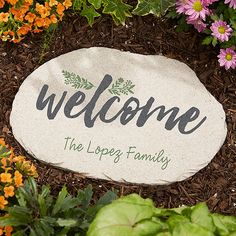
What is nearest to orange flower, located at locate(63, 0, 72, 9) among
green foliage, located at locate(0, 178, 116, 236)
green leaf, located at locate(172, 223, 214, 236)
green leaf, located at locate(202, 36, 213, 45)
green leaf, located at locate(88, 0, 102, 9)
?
green leaf, located at locate(88, 0, 102, 9)

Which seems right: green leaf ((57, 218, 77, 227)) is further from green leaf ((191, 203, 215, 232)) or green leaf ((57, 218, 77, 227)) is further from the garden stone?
green leaf ((191, 203, 215, 232))

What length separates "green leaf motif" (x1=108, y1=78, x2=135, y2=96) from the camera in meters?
2.99

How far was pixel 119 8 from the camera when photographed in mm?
3057

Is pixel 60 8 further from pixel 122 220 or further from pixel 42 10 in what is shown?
pixel 122 220

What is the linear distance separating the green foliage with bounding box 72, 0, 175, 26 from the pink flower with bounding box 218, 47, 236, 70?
0.35 meters

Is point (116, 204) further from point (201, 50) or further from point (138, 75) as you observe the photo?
point (201, 50)

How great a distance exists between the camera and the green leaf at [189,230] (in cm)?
169

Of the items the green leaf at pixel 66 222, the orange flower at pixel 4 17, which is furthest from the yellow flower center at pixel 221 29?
the green leaf at pixel 66 222

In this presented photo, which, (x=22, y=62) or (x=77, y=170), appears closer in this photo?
(x=77, y=170)

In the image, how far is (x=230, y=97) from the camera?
10.2 feet

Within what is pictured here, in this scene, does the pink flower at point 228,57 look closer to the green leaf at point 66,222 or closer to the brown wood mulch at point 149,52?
the brown wood mulch at point 149,52

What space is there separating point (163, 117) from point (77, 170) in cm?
49

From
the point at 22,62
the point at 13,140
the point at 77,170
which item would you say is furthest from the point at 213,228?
the point at 22,62

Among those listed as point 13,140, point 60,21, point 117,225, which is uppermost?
point 117,225
